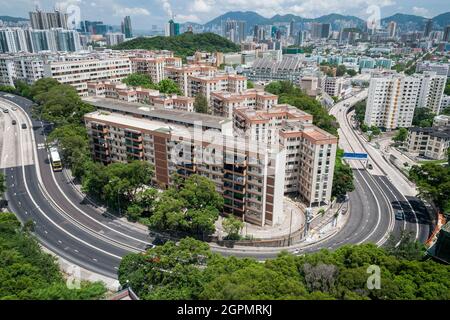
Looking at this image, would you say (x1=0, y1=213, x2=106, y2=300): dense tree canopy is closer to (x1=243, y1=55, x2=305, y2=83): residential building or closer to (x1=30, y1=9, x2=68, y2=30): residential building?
(x1=243, y1=55, x2=305, y2=83): residential building

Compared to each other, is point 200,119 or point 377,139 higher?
point 200,119

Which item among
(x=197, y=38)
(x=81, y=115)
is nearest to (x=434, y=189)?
(x=81, y=115)

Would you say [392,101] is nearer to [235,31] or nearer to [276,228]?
[276,228]

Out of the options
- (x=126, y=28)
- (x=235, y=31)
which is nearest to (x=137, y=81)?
(x=126, y=28)

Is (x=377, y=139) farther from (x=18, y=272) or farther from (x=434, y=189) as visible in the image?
(x=18, y=272)

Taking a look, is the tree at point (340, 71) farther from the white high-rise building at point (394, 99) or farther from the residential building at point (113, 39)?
the residential building at point (113, 39)

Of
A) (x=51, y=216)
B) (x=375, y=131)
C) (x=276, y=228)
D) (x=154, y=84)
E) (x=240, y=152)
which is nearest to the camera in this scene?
(x=240, y=152)
